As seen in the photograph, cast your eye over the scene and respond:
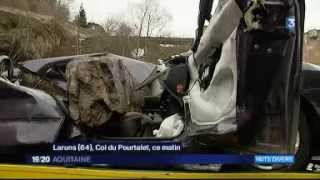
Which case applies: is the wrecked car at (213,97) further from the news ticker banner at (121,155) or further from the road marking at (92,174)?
the road marking at (92,174)

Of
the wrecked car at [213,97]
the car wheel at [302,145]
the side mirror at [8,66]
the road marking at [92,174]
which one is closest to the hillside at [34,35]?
the side mirror at [8,66]

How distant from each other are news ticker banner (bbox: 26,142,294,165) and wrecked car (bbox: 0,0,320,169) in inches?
3.2

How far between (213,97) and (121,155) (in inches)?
28.5

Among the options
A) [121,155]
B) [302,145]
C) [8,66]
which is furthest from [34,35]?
[121,155]

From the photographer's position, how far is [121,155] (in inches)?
171

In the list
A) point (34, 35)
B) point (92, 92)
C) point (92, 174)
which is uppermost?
point (92, 92)

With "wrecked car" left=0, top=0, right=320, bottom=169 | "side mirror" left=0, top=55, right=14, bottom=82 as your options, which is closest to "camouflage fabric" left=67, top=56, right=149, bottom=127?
"wrecked car" left=0, top=0, right=320, bottom=169

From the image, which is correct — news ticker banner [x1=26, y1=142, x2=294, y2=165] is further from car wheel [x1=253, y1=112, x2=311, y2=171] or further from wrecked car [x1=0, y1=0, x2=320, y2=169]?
car wheel [x1=253, y1=112, x2=311, y2=171]

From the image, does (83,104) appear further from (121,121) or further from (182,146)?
(182,146)

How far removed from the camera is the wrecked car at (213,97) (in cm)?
406

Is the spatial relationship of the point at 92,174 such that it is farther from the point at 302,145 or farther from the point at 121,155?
the point at 302,145

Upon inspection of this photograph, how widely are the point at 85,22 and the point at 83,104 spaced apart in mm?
41663

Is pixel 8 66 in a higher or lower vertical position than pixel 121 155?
higher

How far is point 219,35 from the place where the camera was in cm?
431
